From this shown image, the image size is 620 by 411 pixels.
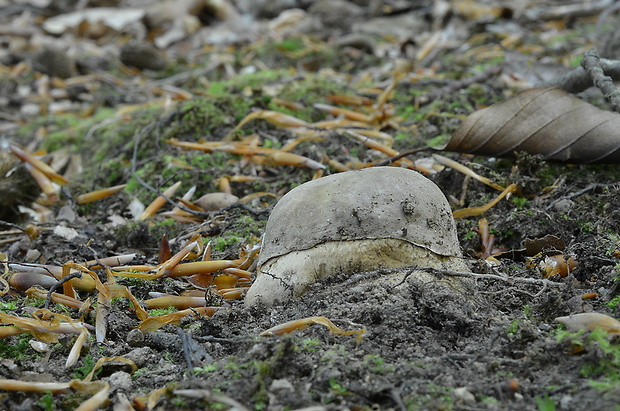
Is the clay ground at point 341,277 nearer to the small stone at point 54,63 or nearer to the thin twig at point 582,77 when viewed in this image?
the thin twig at point 582,77

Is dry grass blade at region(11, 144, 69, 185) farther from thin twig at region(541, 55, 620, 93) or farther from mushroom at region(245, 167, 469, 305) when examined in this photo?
thin twig at region(541, 55, 620, 93)

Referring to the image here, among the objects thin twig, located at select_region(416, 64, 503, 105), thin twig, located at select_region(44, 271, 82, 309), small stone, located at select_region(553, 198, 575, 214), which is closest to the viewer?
thin twig, located at select_region(44, 271, 82, 309)

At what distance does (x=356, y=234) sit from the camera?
2.19 meters

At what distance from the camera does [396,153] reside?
136 inches

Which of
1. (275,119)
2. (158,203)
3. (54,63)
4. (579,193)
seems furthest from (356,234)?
(54,63)

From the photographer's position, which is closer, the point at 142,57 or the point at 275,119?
the point at 275,119

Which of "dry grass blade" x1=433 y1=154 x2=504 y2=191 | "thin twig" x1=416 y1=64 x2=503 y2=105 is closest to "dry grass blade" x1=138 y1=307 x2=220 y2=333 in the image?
"dry grass blade" x1=433 y1=154 x2=504 y2=191

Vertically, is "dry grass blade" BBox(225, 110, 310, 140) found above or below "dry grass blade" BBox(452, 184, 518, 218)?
below

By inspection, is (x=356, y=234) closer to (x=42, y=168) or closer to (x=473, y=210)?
(x=473, y=210)

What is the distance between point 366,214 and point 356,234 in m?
0.08

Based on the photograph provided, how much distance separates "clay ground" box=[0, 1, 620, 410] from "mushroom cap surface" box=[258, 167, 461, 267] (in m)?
0.14

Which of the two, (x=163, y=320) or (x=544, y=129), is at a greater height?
(x=544, y=129)

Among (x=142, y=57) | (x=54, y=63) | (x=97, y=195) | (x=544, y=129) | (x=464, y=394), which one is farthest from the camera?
(x=142, y=57)

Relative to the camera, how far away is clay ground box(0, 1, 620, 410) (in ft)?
5.75
